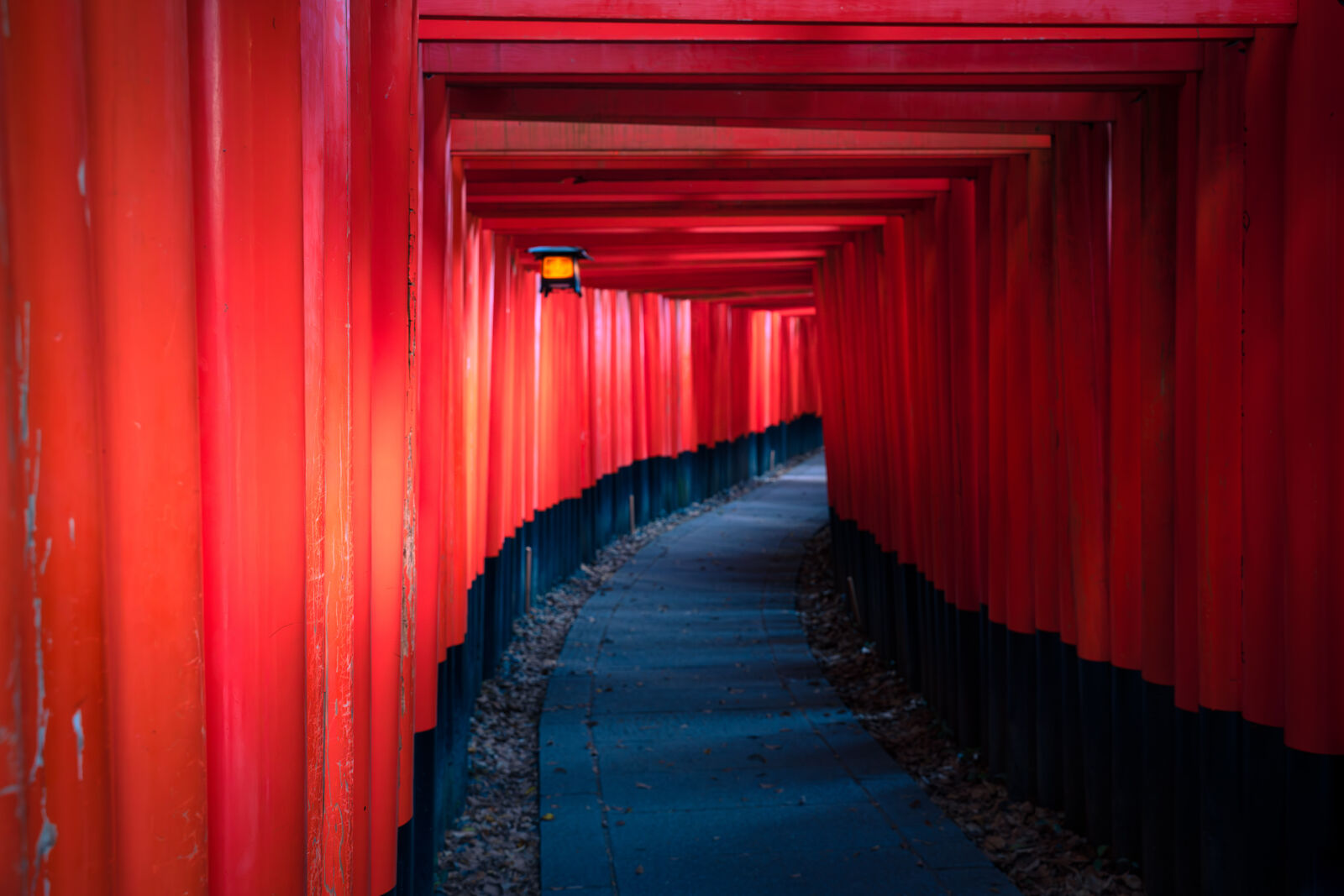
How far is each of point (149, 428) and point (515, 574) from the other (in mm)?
8726

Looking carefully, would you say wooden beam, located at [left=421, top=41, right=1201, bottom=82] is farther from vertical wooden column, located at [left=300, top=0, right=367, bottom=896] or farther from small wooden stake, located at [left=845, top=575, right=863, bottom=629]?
small wooden stake, located at [left=845, top=575, right=863, bottom=629]

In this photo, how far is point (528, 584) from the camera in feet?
35.3

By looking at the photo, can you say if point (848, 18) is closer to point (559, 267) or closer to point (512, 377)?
point (559, 267)

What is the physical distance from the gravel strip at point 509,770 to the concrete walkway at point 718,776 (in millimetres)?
130

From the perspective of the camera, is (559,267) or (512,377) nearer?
(559,267)

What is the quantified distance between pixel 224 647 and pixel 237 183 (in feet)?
2.26

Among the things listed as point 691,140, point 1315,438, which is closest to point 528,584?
point 691,140

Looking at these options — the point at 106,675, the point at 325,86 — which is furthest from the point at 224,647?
the point at 325,86

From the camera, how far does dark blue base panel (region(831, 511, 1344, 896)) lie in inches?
146

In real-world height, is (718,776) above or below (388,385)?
below

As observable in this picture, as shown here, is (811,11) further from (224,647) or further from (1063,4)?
(224,647)

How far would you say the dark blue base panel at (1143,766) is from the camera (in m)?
3.71

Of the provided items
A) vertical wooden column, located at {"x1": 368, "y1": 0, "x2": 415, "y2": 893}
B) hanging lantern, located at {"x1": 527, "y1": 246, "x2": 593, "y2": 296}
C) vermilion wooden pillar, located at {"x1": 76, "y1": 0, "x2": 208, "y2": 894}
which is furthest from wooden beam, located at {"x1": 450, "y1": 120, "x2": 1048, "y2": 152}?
vermilion wooden pillar, located at {"x1": 76, "y1": 0, "x2": 208, "y2": 894}

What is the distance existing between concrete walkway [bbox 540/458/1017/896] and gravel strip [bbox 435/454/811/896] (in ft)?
0.43
